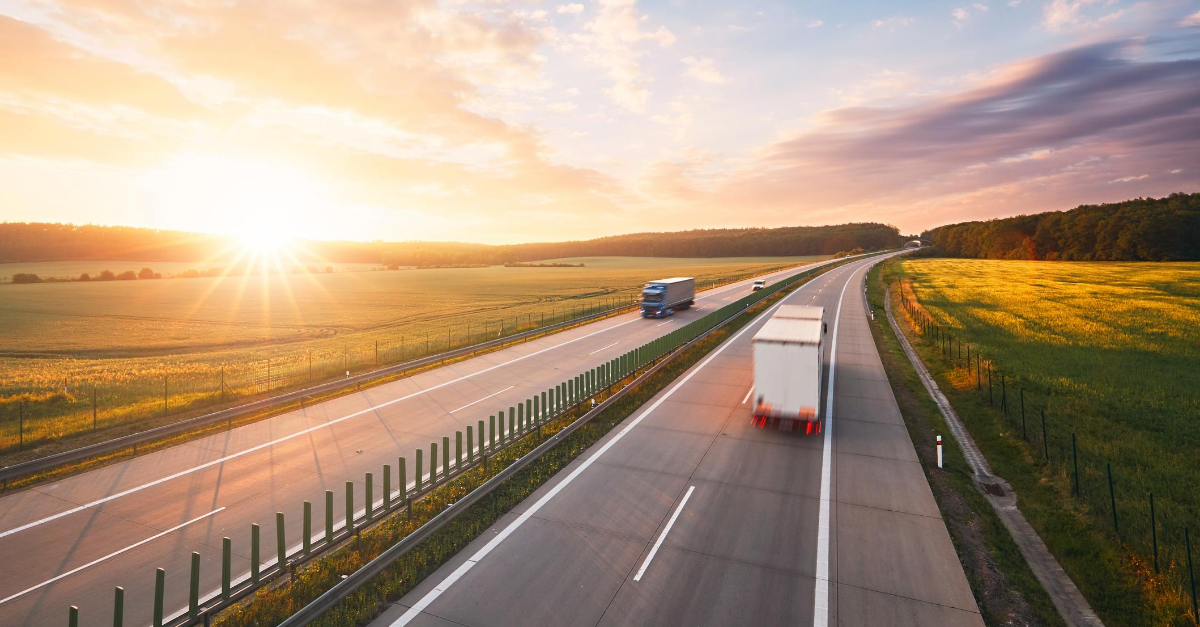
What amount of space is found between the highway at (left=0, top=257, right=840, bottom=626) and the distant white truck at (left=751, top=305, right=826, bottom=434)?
10484mm

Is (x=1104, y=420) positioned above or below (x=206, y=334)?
above

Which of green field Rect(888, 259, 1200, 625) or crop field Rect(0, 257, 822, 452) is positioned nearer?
green field Rect(888, 259, 1200, 625)

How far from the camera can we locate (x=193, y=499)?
43.6ft

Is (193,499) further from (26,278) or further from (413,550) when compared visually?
(26,278)

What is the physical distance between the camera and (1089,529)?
11.7 m

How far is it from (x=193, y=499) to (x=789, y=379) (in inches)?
704

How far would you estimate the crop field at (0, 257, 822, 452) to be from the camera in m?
23.2

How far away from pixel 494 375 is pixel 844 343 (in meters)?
23.6

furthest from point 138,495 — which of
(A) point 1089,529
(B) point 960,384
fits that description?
(B) point 960,384

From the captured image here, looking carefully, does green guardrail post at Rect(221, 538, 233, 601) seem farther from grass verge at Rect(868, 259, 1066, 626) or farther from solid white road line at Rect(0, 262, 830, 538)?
grass verge at Rect(868, 259, 1066, 626)

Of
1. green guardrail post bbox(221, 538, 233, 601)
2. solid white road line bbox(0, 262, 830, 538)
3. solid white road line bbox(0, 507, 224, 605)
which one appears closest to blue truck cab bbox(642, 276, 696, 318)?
solid white road line bbox(0, 262, 830, 538)

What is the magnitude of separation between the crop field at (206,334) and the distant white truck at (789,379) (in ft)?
70.6

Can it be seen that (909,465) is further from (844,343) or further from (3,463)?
(3,463)

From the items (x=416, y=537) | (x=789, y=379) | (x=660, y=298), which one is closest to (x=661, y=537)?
(x=416, y=537)
